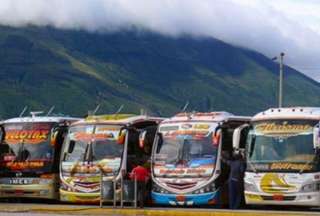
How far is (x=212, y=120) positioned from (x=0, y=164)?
329 inches

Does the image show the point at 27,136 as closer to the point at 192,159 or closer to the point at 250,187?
the point at 192,159

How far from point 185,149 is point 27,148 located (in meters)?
6.50

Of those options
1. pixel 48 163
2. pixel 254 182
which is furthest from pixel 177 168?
pixel 48 163

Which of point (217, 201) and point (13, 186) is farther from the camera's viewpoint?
point (13, 186)

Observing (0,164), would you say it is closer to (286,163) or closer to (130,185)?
(130,185)

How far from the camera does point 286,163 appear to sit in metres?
26.2

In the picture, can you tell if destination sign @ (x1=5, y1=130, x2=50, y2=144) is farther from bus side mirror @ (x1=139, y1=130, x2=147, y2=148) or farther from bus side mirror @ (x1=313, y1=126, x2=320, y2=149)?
bus side mirror @ (x1=313, y1=126, x2=320, y2=149)

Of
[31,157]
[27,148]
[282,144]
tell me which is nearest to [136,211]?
[282,144]

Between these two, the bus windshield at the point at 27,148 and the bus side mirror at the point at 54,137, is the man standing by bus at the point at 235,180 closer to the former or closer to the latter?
the bus side mirror at the point at 54,137

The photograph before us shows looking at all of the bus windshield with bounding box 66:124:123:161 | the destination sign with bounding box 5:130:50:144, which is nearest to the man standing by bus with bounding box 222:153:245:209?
the bus windshield with bounding box 66:124:123:161

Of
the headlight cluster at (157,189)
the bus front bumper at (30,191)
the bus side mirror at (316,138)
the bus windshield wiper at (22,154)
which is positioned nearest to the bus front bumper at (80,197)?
the bus front bumper at (30,191)

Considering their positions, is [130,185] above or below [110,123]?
below

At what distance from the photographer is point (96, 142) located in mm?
30281

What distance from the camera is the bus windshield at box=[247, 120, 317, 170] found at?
85.9 feet
